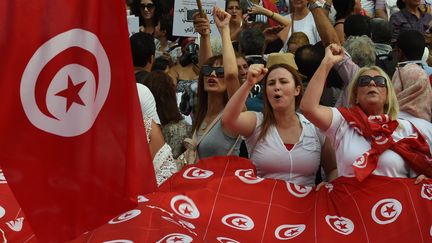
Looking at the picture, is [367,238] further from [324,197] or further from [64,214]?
[64,214]

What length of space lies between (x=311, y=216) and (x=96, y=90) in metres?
1.78

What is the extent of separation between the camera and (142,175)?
4789 mm

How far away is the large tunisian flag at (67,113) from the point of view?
4172 mm

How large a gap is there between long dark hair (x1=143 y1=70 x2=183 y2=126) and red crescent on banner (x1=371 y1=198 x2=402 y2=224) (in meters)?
1.68

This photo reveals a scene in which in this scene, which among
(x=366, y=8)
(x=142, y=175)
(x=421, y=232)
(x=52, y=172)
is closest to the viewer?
(x=52, y=172)

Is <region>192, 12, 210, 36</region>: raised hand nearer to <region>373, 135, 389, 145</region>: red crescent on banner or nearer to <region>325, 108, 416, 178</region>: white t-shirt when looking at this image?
<region>325, 108, 416, 178</region>: white t-shirt

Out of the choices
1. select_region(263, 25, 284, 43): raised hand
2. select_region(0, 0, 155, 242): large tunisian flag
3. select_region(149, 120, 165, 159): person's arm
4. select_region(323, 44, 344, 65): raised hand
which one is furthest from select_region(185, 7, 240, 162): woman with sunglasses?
select_region(263, 25, 284, 43): raised hand

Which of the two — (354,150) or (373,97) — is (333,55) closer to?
(373,97)

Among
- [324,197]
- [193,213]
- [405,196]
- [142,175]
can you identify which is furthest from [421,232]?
[142,175]

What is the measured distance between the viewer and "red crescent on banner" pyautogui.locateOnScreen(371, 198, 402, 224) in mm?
Result: 5570

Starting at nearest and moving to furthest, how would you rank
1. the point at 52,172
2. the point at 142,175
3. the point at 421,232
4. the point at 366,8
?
the point at 52,172, the point at 142,175, the point at 421,232, the point at 366,8

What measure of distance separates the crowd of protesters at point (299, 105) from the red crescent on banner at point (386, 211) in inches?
7.5

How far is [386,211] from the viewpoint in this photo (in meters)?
5.62

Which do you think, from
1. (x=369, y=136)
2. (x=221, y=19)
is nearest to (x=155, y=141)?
→ (x=221, y=19)
